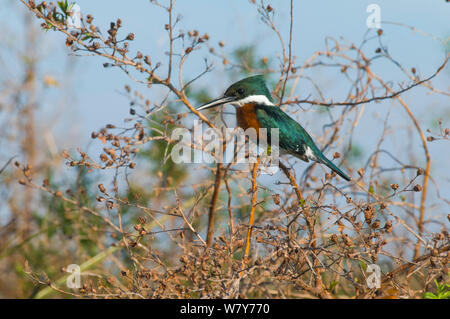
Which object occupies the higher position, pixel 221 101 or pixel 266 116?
pixel 221 101

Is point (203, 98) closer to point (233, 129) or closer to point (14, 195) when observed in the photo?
point (233, 129)

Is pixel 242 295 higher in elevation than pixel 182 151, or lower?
lower

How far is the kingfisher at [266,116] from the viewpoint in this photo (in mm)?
3566

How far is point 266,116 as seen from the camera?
365 centimetres

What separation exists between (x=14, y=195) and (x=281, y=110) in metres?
2.72

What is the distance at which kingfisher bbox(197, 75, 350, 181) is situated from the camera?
140 inches
